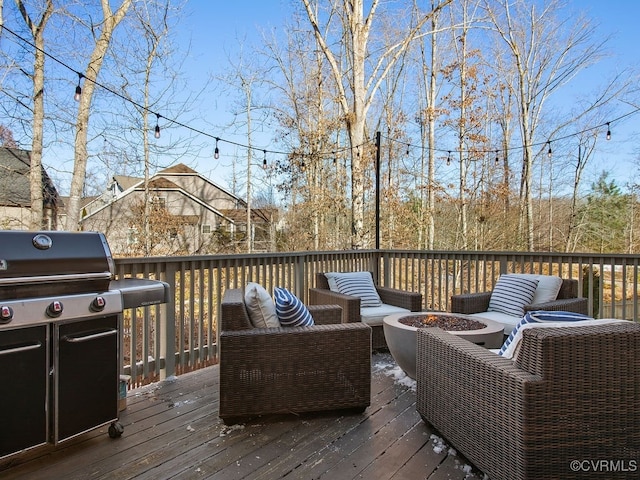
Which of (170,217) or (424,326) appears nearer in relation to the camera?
(424,326)

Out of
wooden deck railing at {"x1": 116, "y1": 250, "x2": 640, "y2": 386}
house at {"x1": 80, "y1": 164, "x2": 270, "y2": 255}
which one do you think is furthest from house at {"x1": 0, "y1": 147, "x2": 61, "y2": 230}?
wooden deck railing at {"x1": 116, "y1": 250, "x2": 640, "y2": 386}

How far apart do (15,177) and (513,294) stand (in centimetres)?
840

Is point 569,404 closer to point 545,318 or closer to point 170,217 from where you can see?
point 545,318

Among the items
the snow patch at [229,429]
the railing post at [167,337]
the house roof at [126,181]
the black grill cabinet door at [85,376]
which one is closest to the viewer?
the black grill cabinet door at [85,376]

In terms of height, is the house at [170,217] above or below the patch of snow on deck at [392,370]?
above

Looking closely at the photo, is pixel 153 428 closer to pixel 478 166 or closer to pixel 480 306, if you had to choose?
pixel 480 306

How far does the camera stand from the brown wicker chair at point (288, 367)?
2.40 m

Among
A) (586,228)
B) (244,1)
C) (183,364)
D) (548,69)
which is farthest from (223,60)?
(586,228)

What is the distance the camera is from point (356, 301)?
3809 millimetres

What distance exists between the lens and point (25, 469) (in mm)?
1940

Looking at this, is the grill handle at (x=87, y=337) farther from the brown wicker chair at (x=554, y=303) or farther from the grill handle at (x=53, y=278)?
the brown wicker chair at (x=554, y=303)

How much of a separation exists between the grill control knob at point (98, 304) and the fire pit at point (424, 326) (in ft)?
6.49

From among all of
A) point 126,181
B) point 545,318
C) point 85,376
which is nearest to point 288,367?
point 85,376

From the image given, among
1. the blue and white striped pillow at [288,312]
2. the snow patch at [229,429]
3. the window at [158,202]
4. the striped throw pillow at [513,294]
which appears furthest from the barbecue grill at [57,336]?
the window at [158,202]
